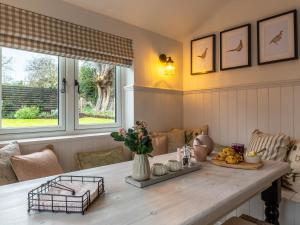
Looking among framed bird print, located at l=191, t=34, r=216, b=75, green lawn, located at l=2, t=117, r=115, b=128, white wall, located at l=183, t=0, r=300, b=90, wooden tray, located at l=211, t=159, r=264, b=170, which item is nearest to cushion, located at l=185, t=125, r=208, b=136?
white wall, located at l=183, t=0, r=300, b=90

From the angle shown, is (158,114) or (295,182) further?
(158,114)

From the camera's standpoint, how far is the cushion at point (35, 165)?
1.68 meters

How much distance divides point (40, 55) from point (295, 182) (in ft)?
8.19

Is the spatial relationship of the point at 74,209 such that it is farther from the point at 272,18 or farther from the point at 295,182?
the point at 272,18

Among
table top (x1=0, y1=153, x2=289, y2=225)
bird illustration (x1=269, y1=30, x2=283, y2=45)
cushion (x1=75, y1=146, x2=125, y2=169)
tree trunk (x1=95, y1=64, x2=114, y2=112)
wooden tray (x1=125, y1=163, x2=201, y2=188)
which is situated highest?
bird illustration (x1=269, y1=30, x2=283, y2=45)

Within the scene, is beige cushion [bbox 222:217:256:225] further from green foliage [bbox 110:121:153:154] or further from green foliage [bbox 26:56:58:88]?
green foliage [bbox 26:56:58:88]

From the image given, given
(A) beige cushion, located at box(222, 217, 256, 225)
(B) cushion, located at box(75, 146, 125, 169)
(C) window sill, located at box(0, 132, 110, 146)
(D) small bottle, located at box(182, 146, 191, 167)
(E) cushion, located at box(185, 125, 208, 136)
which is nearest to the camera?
(A) beige cushion, located at box(222, 217, 256, 225)

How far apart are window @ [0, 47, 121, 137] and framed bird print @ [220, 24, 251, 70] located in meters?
1.36

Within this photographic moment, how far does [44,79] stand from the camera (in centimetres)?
226

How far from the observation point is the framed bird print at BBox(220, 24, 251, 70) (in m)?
2.74

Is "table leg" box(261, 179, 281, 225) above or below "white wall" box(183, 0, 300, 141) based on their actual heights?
below

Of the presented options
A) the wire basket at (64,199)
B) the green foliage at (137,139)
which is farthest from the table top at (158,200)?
the green foliage at (137,139)

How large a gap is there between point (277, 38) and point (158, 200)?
2370 mm

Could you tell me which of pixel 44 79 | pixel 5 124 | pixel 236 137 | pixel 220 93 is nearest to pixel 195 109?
pixel 220 93
